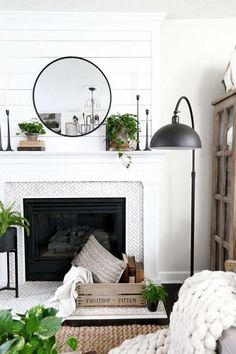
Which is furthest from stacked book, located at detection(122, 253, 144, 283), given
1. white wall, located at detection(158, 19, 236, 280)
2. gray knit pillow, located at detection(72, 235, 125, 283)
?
white wall, located at detection(158, 19, 236, 280)

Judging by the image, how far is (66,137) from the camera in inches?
102

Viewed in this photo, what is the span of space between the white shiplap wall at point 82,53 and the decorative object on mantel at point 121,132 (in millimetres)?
148

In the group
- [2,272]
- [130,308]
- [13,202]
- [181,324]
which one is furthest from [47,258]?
[181,324]

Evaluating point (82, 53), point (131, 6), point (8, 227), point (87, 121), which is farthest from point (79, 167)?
point (131, 6)

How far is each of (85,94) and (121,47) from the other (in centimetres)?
49

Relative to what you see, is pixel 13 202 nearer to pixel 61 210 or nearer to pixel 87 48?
pixel 61 210

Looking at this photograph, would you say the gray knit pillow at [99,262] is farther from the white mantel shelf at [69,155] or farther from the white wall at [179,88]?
the white mantel shelf at [69,155]

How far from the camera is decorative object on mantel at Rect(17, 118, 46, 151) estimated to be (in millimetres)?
2461

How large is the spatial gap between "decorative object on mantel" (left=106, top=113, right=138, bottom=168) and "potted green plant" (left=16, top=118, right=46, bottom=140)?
55 centimetres

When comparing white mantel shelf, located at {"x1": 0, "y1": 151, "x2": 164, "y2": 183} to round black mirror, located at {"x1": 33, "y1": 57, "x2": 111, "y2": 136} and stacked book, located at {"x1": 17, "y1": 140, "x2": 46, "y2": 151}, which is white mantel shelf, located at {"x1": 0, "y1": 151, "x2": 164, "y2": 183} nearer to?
stacked book, located at {"x1": 17, "y1": 140, "x2": 46, "y2": 151}

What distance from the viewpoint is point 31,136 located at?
248 cm

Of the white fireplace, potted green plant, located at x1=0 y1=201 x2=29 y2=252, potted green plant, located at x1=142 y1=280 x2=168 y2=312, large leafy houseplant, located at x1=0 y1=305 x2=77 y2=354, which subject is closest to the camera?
large leafy houseplant, located at x1=0 y1=305 x2=77 y2=354

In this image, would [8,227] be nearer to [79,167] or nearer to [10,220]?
[10,220]

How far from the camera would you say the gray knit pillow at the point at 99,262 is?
7.94ft
